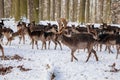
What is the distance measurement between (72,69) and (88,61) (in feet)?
5.93

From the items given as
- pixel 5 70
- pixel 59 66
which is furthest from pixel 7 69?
pixel 59 66

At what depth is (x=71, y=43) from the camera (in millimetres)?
16672

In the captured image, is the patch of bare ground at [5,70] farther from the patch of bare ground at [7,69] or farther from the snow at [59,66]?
the snow at [59,66]

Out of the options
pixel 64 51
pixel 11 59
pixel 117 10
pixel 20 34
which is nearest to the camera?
pixel 11 59

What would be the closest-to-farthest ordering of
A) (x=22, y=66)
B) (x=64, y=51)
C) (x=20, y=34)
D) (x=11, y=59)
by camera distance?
1. (x=22, y=66)
2. (x=11, y=59)
3. (x=64, y=51)
4. (x=20, y=34)

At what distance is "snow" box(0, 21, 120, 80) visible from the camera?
1402 centimetres

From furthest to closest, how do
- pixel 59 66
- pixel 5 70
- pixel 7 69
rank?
pixel 59 66, pixel 7 69, pixel 5 70

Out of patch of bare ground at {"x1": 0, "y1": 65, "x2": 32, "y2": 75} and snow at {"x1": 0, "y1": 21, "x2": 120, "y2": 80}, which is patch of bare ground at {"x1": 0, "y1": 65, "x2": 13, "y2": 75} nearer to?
Result: patch of bare ground at {"x1": 0, "y1": 65, "x2": 32, "y2": 75}

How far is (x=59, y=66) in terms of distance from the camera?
1539cm

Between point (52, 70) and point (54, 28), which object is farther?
point (54, 28)

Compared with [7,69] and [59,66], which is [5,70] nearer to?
[7,69]

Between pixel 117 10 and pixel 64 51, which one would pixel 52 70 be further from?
pixel 117 10

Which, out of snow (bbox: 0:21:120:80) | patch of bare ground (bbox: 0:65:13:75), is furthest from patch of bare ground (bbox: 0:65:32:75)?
A: snow (bbox: 0:21:120:80)

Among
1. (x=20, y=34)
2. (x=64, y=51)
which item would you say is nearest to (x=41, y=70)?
(x=64, y=51)
